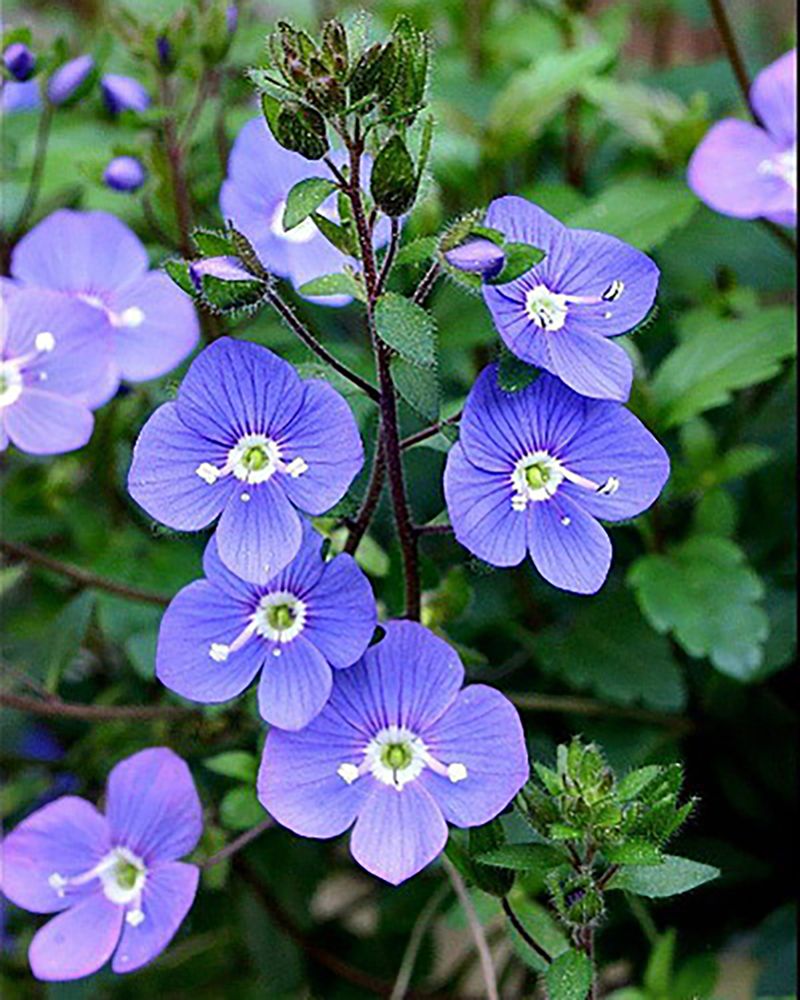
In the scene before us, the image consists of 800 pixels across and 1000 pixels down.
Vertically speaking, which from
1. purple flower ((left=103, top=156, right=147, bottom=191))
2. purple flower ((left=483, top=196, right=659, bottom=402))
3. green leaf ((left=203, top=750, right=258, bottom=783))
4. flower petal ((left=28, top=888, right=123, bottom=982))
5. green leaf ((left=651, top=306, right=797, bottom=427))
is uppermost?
purple flower ((left=483, top=196, right=659, bottom=402))

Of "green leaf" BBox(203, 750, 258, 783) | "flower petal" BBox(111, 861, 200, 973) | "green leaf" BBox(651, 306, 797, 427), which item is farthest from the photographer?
"green leaf" BBox(651, 306, 797, 427)

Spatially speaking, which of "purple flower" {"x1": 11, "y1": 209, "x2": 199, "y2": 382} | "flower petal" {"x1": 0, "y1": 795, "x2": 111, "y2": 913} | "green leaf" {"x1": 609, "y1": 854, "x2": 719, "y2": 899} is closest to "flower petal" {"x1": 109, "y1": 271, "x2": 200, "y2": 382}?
"purple flower" {"x1": 11, "y1": 209, "x2": 199, "y2": 382}

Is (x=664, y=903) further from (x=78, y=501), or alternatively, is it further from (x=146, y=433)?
(x=146, y=433)

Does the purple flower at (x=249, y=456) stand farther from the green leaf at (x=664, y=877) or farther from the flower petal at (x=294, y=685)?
the green leaf at (x=664, y=877)

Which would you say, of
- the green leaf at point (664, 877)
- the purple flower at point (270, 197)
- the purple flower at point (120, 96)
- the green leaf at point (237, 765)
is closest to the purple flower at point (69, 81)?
the purple flower at point (120, 96)

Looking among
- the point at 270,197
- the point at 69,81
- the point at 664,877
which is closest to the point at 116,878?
the point at 664,877

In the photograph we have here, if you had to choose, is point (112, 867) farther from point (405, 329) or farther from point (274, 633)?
point (405, 329)

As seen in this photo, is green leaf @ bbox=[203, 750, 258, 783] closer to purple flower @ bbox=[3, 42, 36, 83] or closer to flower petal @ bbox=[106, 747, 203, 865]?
flower petal @ bbox=[106, 747, 203, 865]
